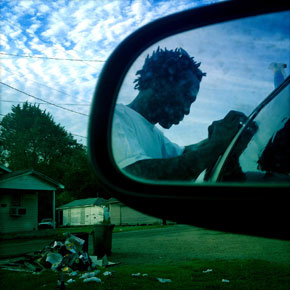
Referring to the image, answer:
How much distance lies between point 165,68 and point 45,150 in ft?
232

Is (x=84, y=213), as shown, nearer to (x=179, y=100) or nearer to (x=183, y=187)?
(x=179, y=100)

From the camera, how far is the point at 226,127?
1.41 m

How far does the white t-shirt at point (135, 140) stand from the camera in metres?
1.50

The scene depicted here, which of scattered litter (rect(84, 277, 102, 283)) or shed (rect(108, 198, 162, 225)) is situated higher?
scattered litter (rect(84, 277, 102, 283))

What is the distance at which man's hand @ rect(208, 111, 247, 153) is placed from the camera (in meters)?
1.40

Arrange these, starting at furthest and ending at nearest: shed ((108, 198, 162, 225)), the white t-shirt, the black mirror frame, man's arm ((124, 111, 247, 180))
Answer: shed ((108, 198, 162, 225)) → the white t-shirt → man's arm ((124, 111, 247, 180)) → the black mirror frame

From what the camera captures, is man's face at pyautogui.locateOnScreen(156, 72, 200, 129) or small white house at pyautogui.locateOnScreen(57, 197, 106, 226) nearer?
man's face at pyautogui.locateOnScreen(156, 72, 200, 129)

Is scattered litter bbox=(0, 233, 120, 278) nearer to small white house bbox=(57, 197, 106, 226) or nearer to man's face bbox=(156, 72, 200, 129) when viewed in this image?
man's face bbox=(156, 72, 200, 129)

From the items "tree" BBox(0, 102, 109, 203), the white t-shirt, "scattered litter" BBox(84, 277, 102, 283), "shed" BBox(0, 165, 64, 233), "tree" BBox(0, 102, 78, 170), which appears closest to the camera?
the white t-shirt

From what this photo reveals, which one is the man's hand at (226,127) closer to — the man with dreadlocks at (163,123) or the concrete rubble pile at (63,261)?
the man with dreadlocks at (163,123)

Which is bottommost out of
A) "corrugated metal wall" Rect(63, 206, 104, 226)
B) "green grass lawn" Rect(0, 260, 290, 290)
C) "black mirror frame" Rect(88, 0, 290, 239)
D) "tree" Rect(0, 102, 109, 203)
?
"corrugated metal wall" Rect(63, 206, 104, 226)

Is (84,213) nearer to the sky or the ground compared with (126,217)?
nearer to the sky

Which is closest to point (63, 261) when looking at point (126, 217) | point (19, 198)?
point (19, 198)

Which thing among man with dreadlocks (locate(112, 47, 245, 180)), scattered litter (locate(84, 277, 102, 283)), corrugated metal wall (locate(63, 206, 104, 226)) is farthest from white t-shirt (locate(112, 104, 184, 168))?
corrugated metal wall (locate(63, 206, 104, 226))
